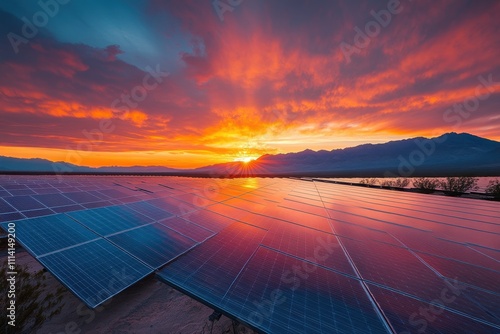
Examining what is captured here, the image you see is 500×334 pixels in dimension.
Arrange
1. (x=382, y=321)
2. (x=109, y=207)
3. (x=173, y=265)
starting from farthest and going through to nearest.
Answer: (x=109, y=207) < (x=173, y=265) < (x=382, y=321)

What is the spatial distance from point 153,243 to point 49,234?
3.89m

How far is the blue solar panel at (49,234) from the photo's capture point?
18.3 ft

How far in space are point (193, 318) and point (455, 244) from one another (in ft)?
34.2

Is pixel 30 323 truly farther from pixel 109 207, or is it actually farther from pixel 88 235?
pixel 109 207

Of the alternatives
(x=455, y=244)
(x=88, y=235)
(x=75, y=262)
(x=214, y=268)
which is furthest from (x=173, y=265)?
(x=455, y=244)

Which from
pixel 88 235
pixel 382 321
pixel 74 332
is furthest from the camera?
pixel 88 235

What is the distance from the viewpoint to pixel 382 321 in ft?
10.9

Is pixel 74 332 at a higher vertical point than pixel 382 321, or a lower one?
→ lower

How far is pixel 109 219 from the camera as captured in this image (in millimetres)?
7895

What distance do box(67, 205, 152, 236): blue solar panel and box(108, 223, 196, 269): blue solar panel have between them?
0.63m

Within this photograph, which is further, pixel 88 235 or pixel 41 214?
pixel 41 214

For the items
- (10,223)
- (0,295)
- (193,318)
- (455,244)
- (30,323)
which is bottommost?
(193,318)

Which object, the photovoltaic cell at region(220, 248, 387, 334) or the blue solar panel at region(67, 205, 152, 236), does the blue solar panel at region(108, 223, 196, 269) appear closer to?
the blue solar panel at region(67, 205, 152, 236)

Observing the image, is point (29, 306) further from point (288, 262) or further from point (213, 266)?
point (288, 262)
